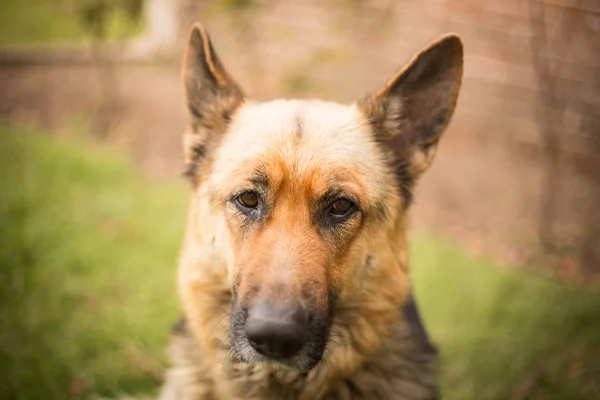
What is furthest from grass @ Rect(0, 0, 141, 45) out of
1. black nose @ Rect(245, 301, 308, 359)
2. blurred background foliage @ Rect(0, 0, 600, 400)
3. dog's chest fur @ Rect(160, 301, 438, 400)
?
black nose @ Rect(245, 301, 308, 359)

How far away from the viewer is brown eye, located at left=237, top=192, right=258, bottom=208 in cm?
257

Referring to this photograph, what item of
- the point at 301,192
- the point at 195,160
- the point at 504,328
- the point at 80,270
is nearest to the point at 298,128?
the point at 301,192

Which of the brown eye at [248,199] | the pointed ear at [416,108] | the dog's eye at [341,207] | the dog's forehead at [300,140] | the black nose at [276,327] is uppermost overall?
the pointed ear at [416,108]

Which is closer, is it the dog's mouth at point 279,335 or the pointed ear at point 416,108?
the dog's mouth at point 279,335

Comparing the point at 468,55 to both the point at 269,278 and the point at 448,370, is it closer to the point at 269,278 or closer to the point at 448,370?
the point at 448,370

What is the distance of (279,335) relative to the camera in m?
2.13

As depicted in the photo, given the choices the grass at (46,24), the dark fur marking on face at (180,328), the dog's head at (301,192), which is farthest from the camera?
the grass at (46,24)

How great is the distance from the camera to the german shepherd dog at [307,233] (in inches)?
94.4

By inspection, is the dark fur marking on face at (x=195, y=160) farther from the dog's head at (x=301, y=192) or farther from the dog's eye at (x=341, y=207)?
the dog's eye at (x=341, y=207)

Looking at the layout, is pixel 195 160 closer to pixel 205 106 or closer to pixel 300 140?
pixel 205 106

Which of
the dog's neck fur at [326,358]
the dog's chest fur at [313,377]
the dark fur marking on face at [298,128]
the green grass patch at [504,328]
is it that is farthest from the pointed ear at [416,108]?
the green grass patch at [504,328]

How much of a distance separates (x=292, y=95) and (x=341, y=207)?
4.97 m

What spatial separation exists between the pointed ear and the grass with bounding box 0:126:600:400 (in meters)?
2.20

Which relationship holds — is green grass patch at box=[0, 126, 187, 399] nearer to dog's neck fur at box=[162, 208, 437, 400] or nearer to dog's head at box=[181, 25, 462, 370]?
dog's neck fur at box=[162, 208, 437, 400]
